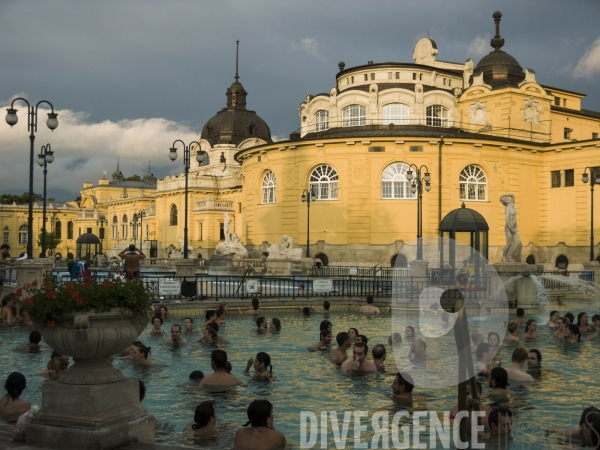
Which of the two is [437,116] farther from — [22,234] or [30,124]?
[22,234]

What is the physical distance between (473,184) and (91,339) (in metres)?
44.6

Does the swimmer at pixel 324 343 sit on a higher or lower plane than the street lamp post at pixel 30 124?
lower

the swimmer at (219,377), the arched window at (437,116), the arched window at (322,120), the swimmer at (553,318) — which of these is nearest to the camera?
the swimmer at (219,377)

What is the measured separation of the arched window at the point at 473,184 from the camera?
4766 centimetres

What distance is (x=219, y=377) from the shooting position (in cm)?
1103

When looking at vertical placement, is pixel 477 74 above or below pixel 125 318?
above

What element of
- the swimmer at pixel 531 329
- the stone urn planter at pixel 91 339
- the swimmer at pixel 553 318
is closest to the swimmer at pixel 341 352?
the swimmer at pixel 531 329

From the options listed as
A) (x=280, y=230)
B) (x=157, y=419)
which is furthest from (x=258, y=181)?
(x=157, y=419)

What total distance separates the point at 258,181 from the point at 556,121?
2752cm

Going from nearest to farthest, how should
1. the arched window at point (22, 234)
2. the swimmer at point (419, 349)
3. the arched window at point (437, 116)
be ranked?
the swimmer at point (419, 349) < the arched window at point (437, 116) < the arched window at point (22, 234)

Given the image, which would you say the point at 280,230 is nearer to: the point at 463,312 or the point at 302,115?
the point at 302,115

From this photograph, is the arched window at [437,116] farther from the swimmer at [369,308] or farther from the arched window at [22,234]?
the arched window at [22,234]

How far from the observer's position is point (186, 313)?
21.9 m

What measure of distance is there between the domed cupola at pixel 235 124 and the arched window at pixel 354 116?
3113 centimetres
